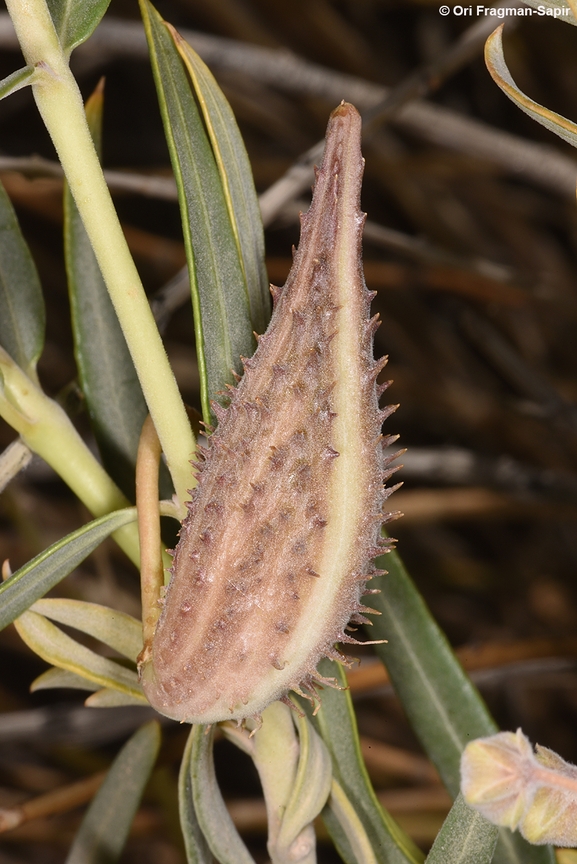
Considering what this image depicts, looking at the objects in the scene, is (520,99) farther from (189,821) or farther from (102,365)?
(189,821)

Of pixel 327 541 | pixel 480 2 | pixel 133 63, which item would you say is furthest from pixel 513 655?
pixel 133 63

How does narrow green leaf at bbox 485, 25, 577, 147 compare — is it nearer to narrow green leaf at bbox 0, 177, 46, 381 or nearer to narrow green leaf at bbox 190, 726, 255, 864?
narrow green leaf at bbox 0, 177, 46, 381

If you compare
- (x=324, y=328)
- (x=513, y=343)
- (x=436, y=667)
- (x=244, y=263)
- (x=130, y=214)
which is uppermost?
(x=130, y=214)

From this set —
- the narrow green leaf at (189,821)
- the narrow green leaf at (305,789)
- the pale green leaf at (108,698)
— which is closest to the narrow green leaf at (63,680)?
the pale green leaf at (108,698)

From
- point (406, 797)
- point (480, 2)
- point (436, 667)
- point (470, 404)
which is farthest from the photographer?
point (470, 404)

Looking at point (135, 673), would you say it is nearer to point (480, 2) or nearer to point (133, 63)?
point (480, 2)

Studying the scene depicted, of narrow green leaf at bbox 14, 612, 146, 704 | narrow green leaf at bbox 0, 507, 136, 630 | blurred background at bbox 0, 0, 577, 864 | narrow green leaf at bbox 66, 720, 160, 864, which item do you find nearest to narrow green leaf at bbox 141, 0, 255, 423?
narrow green leaf at bbox 0, 507, 136, 630

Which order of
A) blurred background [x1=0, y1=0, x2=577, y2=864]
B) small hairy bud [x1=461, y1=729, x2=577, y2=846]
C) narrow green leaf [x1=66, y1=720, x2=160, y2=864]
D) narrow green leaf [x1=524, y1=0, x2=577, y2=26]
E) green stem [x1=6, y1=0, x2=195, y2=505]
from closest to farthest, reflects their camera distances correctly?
small hairy bud [x1=461, y1=729, x2=577, y2=846], green stem [x1=6, y1=0, x2=195, y2=505], narrow green leaf [x1=524, y1=0, x2=577, y2=26], narrow green leaf [x1=66, y1=720, x2=160, y2=864], blurred background [x1=0, y1=0, x2=577, y2=864]
